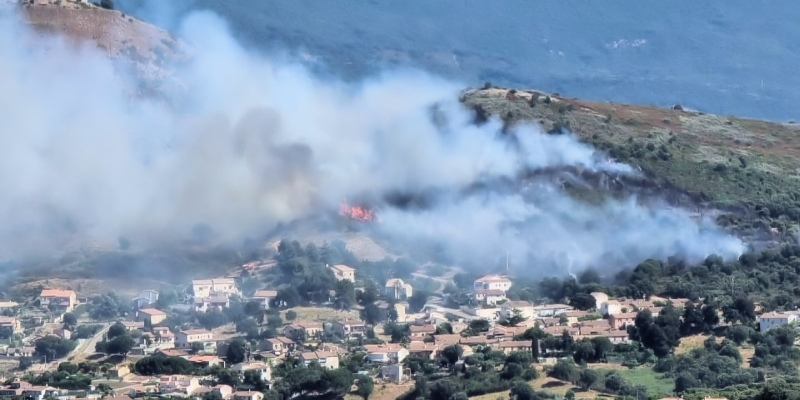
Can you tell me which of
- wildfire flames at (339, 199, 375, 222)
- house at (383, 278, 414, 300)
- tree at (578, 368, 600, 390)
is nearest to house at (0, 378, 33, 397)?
tree at (578, 368, 600, 390)

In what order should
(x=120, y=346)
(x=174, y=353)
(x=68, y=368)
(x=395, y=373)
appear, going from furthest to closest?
(x=174, y=353) → (x=120, y=346) → (x=68, y=368) → (x=395, y=373)

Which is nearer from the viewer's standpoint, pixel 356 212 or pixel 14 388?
pixel 14 388

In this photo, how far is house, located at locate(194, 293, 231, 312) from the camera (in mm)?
72062

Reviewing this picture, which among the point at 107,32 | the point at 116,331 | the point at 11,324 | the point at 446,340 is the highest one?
the point at 107,32

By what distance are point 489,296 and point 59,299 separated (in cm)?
1428

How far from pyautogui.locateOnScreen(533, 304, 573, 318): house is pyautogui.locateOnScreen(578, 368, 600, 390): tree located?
34.1 ft

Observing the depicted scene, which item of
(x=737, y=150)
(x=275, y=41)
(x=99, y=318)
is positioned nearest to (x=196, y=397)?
(x=99, y=318)

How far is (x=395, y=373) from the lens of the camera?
63.2 meters

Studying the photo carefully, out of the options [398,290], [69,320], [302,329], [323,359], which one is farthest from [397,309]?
[69,320]

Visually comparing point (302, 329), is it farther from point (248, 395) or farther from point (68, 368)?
point (248, 395)

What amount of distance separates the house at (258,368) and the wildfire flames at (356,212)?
1843 centimetres

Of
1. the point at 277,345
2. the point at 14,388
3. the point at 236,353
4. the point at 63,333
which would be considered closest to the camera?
the point at 14,388

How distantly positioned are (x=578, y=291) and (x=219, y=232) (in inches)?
535

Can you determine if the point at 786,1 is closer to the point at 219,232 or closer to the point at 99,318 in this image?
the point at 219,232
